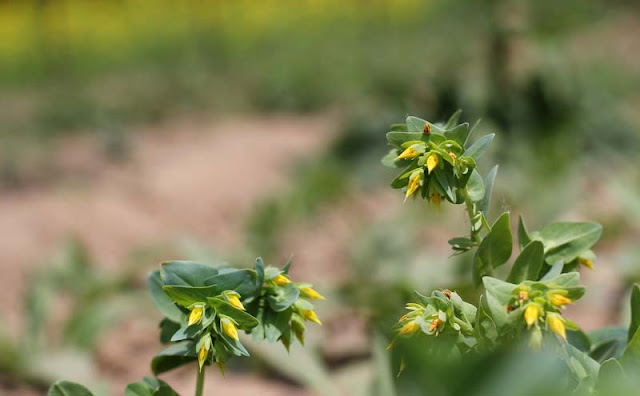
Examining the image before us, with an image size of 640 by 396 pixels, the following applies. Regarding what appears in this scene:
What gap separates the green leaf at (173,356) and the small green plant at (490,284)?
0.82 feet

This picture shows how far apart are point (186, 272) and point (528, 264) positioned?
41 centimetres

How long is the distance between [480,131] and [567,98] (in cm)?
80

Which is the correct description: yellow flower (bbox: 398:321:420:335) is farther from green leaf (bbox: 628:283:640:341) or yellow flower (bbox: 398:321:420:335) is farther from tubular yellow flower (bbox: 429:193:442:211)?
green leaf (bbox: 628:283:640:341)

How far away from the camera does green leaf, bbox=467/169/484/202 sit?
3.42 ft

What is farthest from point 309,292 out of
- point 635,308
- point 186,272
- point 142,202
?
point 142,202

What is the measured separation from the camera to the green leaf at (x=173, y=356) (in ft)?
3.43

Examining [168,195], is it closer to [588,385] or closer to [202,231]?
[202,231]

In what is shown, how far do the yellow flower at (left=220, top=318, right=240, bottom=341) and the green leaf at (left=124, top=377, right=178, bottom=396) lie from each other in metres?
0.14

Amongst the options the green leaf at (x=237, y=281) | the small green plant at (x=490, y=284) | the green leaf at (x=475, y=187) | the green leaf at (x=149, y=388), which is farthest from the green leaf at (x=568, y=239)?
the green leaf at (x=149, y=388)

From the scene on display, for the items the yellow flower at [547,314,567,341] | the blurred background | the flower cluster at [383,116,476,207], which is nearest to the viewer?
the yellow flower at [547,314,567,341]

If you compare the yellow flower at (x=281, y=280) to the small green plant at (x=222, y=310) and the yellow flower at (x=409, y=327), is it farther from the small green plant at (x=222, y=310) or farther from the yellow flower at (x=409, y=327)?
the yellow flower at (x=409, y=327)

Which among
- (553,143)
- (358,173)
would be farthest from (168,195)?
(553,143)

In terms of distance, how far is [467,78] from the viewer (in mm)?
4555

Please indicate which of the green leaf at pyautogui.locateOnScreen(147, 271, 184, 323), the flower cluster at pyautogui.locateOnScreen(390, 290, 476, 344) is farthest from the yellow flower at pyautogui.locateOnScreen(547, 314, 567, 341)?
the green leaf at pyautogui.locateOnScreen(147, 271, 184, 323)
